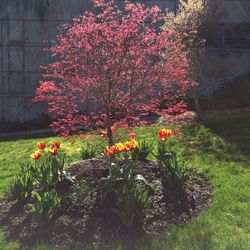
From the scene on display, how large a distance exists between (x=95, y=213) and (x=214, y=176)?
7.46 ft

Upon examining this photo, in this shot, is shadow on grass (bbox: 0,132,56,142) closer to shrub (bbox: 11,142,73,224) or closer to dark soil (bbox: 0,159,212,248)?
dark soil (bbox: 0,159,212,248)

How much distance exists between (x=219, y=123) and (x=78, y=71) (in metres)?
4.92

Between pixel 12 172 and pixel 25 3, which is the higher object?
pixel 25 3

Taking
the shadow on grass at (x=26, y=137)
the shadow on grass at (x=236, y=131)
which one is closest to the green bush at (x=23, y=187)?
the shadow on grass at (x=236, y=131)

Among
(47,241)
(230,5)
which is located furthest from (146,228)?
(230,5)

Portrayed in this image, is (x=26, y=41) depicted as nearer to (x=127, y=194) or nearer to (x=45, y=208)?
(x=45, y=208)

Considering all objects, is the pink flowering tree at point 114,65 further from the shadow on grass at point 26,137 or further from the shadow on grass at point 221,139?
the shadow on grass at point 26,137

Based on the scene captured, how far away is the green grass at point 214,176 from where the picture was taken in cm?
464

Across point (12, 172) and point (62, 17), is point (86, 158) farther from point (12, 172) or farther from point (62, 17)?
point (62, 17)

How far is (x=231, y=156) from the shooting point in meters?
7.92

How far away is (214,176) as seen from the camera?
671 cm

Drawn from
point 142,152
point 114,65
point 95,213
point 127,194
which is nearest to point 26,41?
point 114,65

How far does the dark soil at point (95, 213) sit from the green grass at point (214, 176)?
0.18 meters

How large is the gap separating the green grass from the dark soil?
0.18 m
